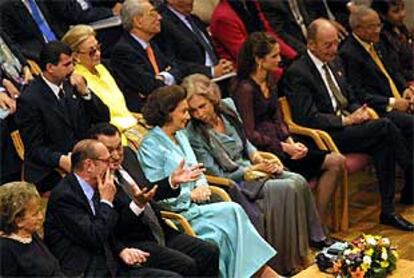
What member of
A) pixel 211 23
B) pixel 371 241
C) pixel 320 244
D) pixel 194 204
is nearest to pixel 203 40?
pixel 211 23

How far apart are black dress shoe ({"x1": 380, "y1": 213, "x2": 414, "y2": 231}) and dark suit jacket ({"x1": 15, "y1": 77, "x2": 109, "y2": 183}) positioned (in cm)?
212

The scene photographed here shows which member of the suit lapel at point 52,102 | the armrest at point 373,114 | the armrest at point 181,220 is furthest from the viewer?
the armrest at point 373,114

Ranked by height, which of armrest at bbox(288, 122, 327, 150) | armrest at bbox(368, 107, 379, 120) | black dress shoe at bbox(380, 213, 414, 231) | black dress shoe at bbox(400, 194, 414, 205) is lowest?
black dress shoe at bbox(400, 194, 414, 205)

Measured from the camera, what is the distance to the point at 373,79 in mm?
6605

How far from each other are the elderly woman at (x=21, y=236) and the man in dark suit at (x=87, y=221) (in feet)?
0.59

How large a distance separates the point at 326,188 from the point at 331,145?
29 cm

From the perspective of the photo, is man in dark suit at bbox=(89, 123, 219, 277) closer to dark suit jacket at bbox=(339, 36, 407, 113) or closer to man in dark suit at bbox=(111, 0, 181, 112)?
man in dark suit at bbox=(111, 0, 181, 112)

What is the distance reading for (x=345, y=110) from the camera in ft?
20.8

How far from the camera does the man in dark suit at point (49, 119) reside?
15.9ft

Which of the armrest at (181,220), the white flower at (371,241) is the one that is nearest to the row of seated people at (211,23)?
the armrest at (181,220)

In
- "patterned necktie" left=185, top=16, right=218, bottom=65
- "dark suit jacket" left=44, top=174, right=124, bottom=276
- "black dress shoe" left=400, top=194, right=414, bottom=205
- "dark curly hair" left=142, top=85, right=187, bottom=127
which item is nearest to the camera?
"dark suit jacket" left=44, top=174, right=124, bottom=276

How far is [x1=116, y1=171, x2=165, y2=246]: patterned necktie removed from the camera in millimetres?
4621

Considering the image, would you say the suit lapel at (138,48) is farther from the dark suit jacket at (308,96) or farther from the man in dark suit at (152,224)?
the man in dark suit at (152,224)

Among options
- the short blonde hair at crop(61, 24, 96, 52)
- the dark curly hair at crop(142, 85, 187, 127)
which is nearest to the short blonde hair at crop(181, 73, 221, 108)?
the dark curly hair at crop(142, 85, 187, 127)
